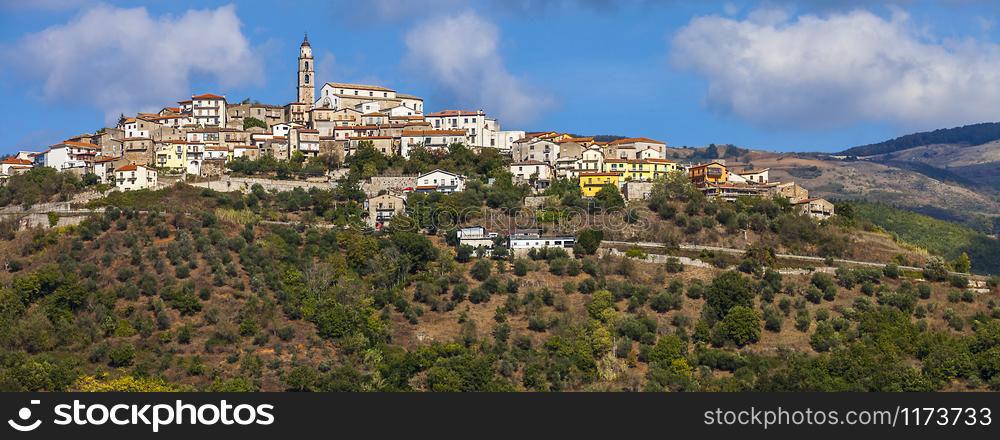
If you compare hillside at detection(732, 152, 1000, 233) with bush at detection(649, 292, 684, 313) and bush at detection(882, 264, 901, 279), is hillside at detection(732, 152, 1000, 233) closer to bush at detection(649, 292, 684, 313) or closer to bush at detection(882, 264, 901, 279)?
bush at detection(882, 264, 901, 279)

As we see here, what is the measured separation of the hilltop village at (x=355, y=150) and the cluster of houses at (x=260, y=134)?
6 centimetres

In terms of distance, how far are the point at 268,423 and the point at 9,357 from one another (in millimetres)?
17796

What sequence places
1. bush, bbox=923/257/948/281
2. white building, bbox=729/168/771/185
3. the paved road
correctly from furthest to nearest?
1. white building, bbox=729/168/771/185
2. the paved road
3. bush, bbox=923/257/948/281

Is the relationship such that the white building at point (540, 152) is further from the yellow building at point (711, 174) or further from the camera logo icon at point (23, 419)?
the camera logo icon at point (23, 419)

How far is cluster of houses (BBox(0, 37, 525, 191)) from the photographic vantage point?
72438 mm

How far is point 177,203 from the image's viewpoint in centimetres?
6600

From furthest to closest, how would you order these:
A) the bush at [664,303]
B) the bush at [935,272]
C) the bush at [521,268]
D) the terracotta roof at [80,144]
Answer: the terracotta roof at [80,144]
the bush at [935,272]
the bush at [521,268]
the bush at [664,303]

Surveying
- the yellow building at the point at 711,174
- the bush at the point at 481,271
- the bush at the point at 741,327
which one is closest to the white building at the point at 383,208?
the bush at the point at 481,271

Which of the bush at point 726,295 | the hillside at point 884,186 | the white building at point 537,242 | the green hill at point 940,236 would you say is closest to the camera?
the bush at point 726,295

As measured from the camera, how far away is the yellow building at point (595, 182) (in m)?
72.6

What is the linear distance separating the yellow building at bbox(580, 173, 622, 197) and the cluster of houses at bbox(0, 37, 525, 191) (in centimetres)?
778

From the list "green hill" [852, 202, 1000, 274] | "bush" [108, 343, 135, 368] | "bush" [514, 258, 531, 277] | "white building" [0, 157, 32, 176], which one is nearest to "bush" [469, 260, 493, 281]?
"bush" [514, 258, 531, 277]

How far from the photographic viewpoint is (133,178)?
68000mm

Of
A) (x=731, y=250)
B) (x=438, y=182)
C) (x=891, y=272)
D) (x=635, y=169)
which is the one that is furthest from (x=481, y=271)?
(x=891, y=272)
